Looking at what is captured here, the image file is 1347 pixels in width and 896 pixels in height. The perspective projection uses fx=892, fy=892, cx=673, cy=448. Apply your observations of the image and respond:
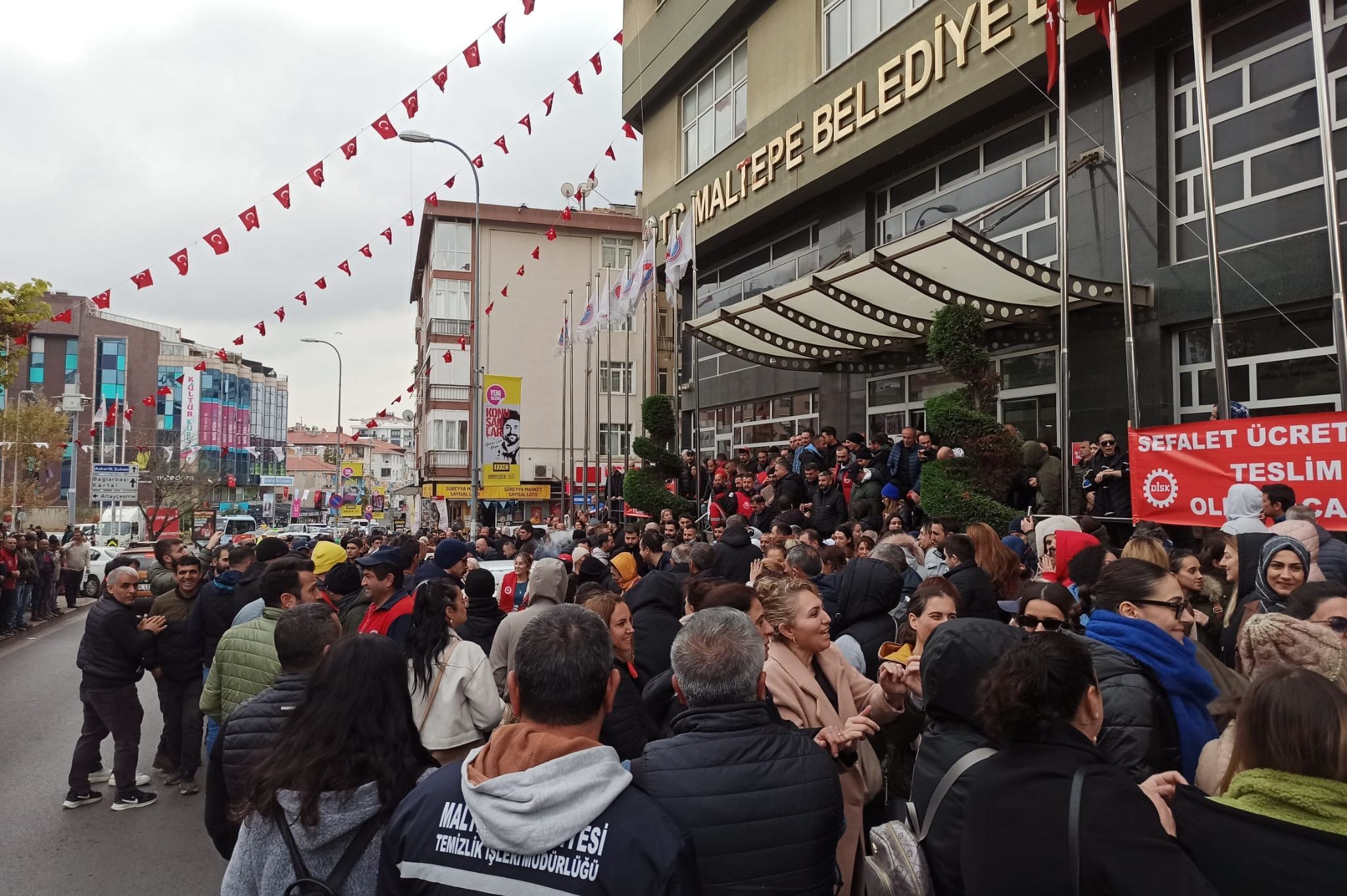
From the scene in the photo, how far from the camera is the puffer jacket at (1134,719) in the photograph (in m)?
2.83

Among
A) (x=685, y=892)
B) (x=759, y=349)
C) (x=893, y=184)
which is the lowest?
(x=685, y=892)

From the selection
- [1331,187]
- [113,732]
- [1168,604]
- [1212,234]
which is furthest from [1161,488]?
[113,732]

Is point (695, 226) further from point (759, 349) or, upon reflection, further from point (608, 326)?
point (759, 349)

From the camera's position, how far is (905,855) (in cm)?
263

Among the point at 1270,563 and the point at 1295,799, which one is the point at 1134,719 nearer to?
the point at 1295,799

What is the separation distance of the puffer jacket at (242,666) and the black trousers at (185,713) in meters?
2.59

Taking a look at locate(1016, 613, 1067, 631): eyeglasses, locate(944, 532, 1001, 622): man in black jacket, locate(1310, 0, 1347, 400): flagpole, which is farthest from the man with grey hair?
locate(1310, 0, 1347, 400): flagpole

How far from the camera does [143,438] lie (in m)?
69.4

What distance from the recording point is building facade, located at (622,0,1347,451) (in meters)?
10.3

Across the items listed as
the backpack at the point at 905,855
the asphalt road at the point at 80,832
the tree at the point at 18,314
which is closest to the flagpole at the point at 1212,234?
the backpack at the point at 905,855

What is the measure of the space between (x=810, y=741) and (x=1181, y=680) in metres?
1.39

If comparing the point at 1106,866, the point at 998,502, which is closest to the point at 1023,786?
the point at 1106,866

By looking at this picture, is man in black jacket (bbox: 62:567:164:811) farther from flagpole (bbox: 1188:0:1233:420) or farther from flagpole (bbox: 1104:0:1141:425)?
flagpole (bbox: 1188:0:1233:420)

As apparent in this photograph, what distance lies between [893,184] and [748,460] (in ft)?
19.3
